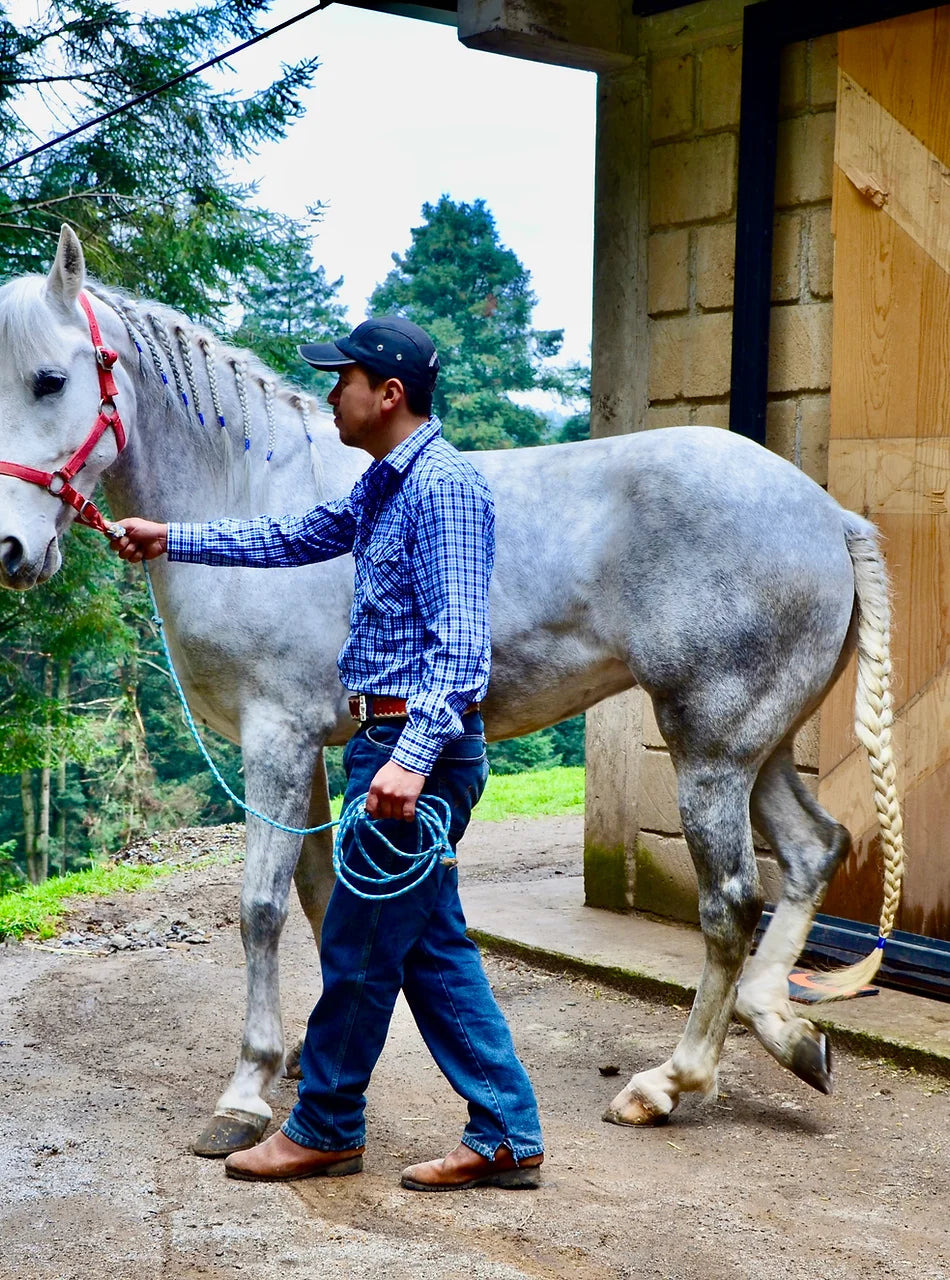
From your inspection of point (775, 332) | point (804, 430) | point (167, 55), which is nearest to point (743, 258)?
point (775, 332)

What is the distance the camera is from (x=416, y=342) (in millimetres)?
2801

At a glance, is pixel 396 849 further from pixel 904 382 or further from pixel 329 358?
pixel 904 382

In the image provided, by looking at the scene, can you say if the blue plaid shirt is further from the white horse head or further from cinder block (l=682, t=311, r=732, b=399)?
cinder block (l=682, t=311, r=732, b=399)

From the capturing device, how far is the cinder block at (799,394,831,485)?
15.3 feet

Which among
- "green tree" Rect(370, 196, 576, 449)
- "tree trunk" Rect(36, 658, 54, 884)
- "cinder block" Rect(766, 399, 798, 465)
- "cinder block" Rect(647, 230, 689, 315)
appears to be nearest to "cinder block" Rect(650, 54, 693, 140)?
"cinder block" Rect(647, 230, 689, 315)

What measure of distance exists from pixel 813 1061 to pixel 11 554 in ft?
7.32

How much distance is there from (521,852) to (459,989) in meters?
4.21

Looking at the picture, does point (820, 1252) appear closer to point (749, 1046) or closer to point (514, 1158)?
point (514, 1158)

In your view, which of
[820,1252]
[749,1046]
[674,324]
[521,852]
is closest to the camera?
[820,1252]

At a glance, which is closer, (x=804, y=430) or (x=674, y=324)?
(x=804, y=430)

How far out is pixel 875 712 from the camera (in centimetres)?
336

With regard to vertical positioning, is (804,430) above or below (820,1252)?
above

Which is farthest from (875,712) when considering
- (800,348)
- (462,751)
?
(800,348)

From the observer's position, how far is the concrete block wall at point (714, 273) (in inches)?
183
